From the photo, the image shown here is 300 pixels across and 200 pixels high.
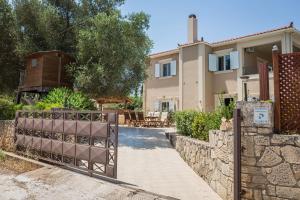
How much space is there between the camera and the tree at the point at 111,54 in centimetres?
1511

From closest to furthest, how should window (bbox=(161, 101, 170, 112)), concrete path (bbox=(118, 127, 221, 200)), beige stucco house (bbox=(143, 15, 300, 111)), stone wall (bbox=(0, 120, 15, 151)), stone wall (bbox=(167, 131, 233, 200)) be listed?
stone wall (bbox=(167, 131, 233, 200)) → concrete path (bbox=(118, 127, 221, 200)) → stone wall (bbox=(0, 120, 15, 151)) → beige stucco house (bbox=(143, 15, 300, 111)) → window (bbox=(161, 101, 170, 112))

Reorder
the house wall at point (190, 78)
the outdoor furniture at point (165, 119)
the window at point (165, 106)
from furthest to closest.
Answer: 1. the window at point (165, 106)
2. the house wall at point (190, 78)
3. the outdoor furniture at point (165, 119)

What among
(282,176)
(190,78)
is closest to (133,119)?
(190,78)

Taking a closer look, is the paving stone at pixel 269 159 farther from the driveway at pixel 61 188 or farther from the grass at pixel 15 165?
the grass at pixel 15 165

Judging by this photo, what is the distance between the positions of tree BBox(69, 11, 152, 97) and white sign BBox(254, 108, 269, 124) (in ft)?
34.5

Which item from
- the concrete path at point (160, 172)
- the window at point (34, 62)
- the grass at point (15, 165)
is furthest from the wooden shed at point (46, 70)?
the grass at point (15, 165)

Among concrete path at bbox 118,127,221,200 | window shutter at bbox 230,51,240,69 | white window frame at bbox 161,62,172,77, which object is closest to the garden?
concrete path at bbox 118,127,221,200

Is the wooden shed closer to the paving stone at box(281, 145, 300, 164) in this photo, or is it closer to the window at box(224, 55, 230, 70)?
the window at box(224, 55, 230, 70)

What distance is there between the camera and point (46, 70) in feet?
58.3

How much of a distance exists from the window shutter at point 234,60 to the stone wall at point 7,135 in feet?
50.9

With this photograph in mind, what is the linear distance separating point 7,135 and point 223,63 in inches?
645

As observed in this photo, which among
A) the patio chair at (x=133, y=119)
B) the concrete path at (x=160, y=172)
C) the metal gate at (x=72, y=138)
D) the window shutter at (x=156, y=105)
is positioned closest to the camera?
the concrete path at (x=160, y=172)

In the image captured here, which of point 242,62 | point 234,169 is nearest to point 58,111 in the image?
point 234,169

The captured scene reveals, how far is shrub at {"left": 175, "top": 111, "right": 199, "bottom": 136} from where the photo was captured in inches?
432
